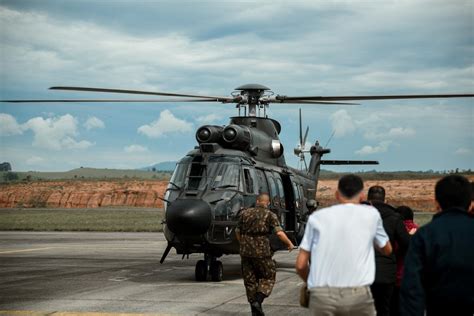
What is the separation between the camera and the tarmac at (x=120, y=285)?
11633mm

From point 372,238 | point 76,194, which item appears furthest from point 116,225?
point 76,194

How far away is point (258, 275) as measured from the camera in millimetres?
10992

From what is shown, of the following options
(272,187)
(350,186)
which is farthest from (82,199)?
(350,186)

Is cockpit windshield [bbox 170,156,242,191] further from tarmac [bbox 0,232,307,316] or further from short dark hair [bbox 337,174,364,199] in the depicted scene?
short dark hair [bbox 337,174,364,199]

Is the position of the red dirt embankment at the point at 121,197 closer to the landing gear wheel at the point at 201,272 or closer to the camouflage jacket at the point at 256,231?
the landing gear wheel at the point at 201,272

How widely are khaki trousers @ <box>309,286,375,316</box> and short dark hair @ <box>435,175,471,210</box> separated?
34.7 inches

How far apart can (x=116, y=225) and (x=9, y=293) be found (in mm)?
29752

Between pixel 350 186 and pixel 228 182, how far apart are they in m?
9.98

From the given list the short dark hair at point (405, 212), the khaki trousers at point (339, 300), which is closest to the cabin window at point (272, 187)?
the short dark hair at point (405, 212)

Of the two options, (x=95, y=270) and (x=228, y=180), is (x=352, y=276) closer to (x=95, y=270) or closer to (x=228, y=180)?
(x=228, y=180)

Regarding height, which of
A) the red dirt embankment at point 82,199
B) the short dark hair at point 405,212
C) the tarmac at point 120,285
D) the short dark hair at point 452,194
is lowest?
the red dirt embankment at point 82,199

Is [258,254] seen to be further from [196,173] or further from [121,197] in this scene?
[121,197]

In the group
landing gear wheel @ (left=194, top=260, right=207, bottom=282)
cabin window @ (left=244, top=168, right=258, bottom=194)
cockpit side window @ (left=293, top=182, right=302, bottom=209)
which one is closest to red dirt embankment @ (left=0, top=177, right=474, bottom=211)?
cockpit side window @ (left=293, top=182, right=302, bottom=209)

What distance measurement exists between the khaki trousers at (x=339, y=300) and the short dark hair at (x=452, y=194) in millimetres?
883
